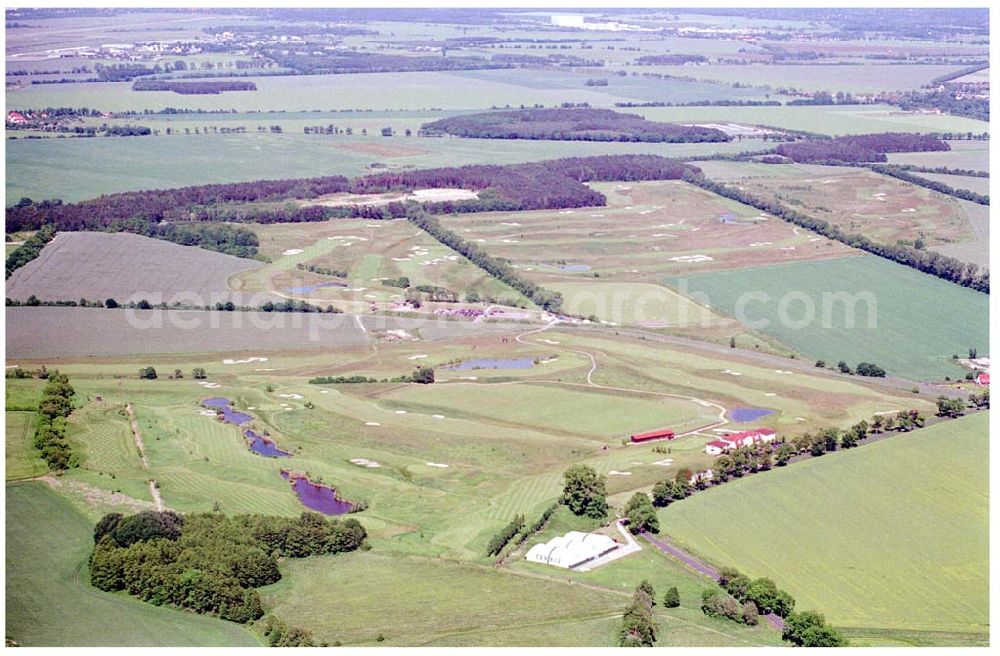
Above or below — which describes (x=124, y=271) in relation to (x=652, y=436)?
above

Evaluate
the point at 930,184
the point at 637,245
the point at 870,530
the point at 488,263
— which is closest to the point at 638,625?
the point at 870,530

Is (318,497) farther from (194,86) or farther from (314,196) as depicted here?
(194,86)

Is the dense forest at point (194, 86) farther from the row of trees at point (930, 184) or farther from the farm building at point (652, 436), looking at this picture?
the farm building at point (652, 436)

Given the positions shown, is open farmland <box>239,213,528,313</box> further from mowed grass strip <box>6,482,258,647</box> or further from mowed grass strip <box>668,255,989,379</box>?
mowed grass strip <box>6,482,258,647</box>

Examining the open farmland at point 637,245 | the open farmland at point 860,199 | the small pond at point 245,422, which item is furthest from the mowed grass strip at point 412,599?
the open farmland at point 860,199

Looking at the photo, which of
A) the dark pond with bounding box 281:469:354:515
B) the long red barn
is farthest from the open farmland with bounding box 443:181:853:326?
the dark pond with bounding box 281:469:354:515
